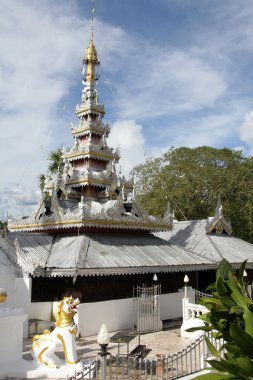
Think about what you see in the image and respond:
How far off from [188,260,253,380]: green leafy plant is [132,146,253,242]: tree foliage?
2804 centimetres

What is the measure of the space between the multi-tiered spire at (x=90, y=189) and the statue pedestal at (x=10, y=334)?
6.50 meters

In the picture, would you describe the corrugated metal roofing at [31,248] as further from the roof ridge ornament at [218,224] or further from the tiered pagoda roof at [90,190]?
the roof ridge ornament at [218,224]

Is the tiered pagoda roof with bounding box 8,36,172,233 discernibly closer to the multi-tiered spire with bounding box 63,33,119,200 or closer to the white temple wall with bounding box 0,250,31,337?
the multi-tiered spire with bounding box 63,33,119,200

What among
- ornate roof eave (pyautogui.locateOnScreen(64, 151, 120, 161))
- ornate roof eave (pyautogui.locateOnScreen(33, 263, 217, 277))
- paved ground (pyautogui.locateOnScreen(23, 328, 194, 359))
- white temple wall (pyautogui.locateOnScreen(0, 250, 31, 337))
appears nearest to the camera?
paved ground (pyautogui.locateOnScreen(23, 328, 194, 359))

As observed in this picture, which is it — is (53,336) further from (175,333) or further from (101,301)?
(175,333)

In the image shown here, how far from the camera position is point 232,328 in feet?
10.6

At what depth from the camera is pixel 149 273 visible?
17.9m

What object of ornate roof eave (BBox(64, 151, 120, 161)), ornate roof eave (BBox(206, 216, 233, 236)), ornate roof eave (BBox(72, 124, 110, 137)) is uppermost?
ornate roof eave (BBox(72, 124, 110, 137))

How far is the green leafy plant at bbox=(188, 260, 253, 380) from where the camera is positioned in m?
3.24

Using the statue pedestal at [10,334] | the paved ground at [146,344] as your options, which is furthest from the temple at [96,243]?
the statue pedestal at [10,334]

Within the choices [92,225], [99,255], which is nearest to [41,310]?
[99,255]

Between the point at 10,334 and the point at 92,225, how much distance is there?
23.3ft

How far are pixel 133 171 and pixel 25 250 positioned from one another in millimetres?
20058

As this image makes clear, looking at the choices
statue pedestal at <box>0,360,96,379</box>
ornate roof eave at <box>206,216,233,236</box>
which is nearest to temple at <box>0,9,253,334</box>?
ornate roof eave at <box>206,216,233,236</box>
